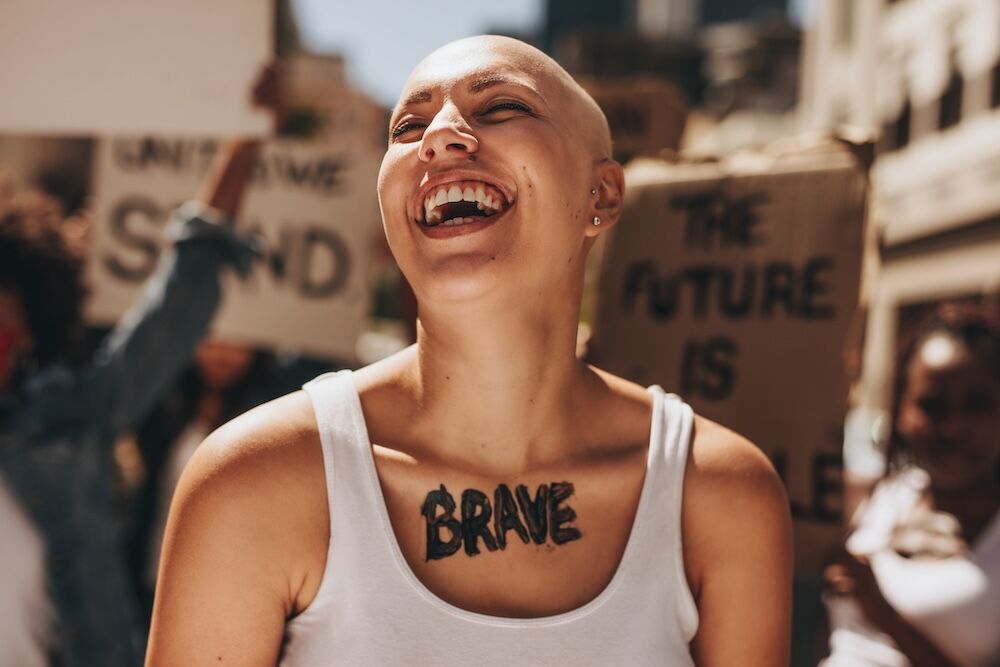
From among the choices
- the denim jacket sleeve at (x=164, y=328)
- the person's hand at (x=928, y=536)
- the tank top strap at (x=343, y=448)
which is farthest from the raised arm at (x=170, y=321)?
the person's hand at (x=928, y=536)

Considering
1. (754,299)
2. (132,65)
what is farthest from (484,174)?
(132,65)

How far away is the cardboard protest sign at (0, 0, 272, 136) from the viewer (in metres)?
2.15

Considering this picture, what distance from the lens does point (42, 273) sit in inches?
92.2

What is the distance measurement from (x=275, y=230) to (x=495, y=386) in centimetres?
210

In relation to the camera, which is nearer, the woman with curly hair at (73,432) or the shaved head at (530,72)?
the shaved head at (530,72)

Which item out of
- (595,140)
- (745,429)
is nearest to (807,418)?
(745,429)

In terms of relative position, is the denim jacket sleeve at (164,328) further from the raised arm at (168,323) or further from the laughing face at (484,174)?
the laughing face at (484,174)

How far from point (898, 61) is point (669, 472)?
1451cm

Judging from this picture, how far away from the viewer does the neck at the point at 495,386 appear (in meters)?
1.31

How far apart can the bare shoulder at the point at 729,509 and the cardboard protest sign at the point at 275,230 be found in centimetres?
200

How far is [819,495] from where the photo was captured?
1.97 metres

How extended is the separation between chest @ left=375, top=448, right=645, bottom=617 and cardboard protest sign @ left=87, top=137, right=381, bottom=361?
1.93 m

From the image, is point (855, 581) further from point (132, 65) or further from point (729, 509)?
point (132, 65)

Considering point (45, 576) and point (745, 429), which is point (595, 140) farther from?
point (45, 576)
